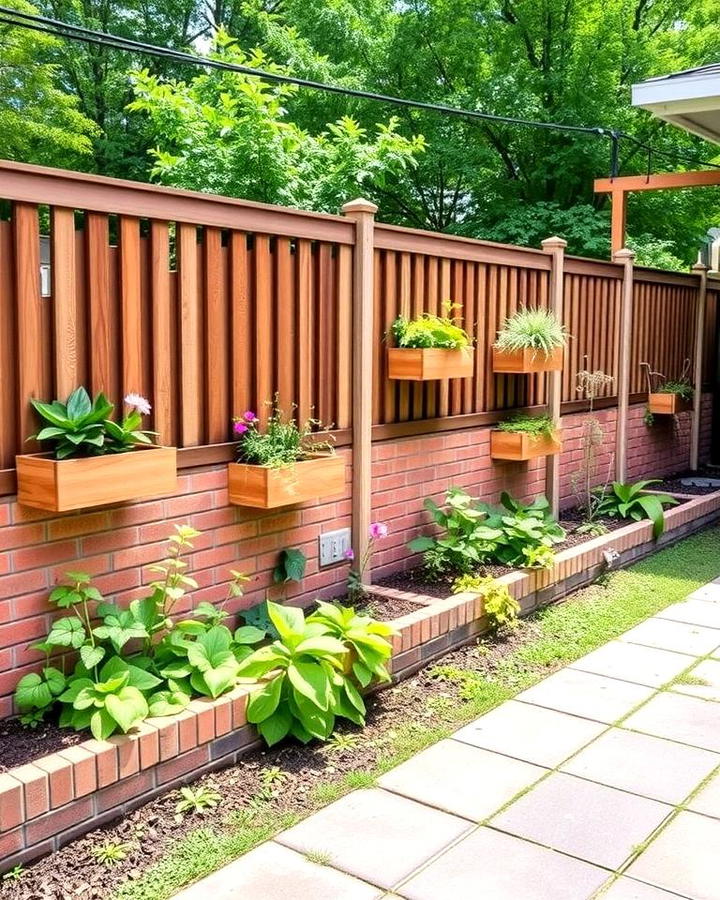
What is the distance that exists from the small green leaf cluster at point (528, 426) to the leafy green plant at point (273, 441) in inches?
64.9

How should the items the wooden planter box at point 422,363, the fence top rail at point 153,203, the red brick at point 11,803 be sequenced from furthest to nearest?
the wooden planter box at point 422,363, the fence top rail at point 153,203, the red brick at point 11,803

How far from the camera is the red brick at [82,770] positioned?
7.78 feet

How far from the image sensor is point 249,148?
884 cm

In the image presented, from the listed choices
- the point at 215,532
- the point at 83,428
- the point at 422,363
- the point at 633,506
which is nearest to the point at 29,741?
the point at 83,428

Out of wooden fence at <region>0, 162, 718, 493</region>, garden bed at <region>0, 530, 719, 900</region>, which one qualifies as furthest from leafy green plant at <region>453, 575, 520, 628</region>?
wooden fence at <region>0, 162, 718, 493</region>

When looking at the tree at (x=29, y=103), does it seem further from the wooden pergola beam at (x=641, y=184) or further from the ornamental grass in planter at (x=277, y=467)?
the ornamental grass in planter at (x=277, y=467)

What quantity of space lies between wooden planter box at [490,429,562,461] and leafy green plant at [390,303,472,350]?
803 millimetres

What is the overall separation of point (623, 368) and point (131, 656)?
468 cm

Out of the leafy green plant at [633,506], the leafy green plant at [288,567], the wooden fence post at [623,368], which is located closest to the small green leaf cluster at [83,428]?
the leafy green plant at [288,567]

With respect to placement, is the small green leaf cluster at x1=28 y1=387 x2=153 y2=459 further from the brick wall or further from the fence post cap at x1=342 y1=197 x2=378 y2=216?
the fence post cap at x1=342 y1=197 x2=378 y2=216

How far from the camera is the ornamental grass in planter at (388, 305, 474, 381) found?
423 centimetres

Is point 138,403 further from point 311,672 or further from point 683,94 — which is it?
point 683,94

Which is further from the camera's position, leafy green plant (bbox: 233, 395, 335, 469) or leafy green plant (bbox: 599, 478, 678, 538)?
leafy green plant (bbox: 599, 478, 678, 538)

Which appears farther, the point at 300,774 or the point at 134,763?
the point at 300,774
